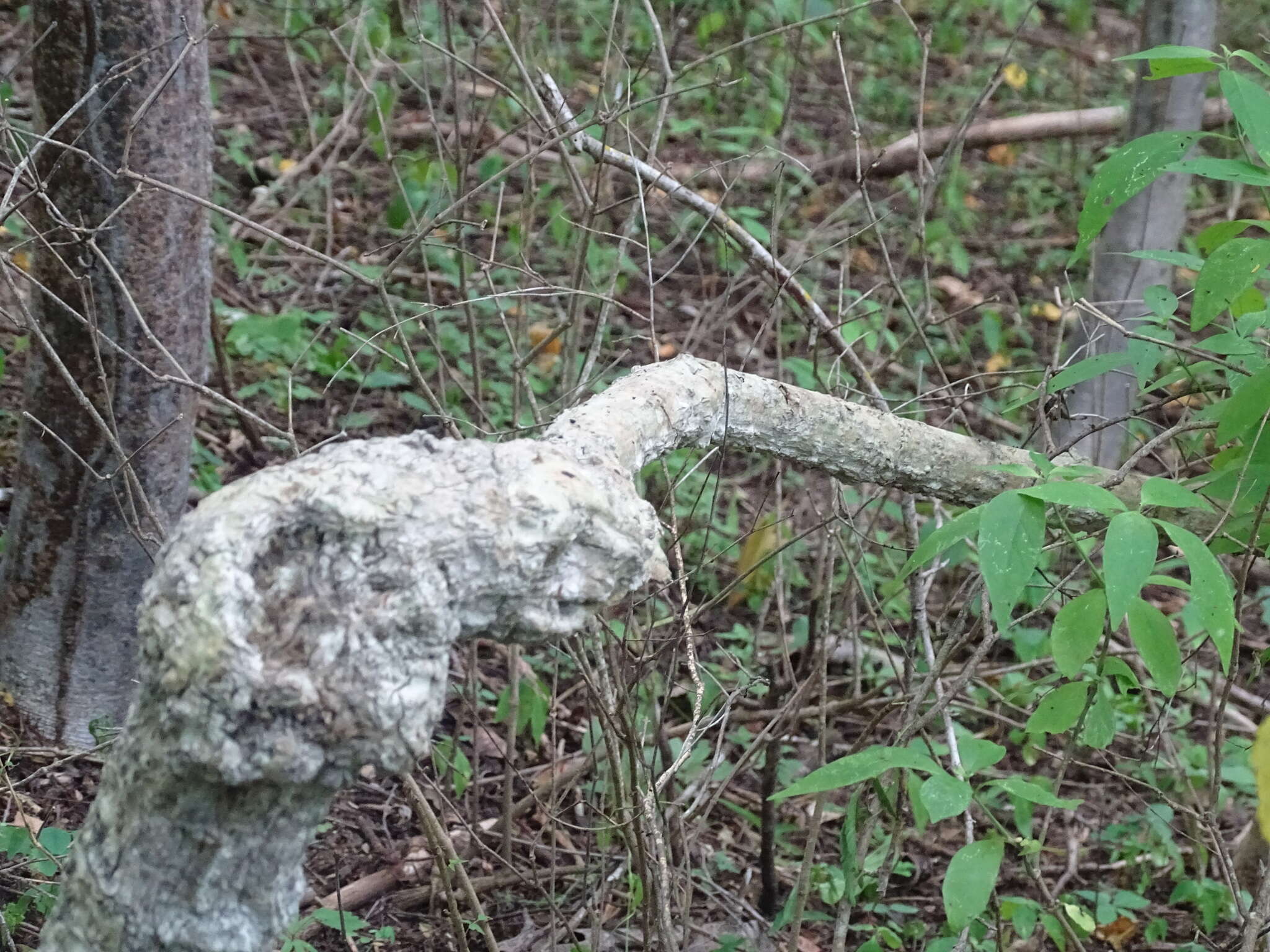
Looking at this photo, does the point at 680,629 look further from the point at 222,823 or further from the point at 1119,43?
the point at 1119,43

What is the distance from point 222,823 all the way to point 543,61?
269 centimetres

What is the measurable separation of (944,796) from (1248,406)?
2.46ft

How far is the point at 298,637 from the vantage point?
3.56 ft

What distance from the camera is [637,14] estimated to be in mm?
5957

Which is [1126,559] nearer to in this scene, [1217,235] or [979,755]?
[979,755]

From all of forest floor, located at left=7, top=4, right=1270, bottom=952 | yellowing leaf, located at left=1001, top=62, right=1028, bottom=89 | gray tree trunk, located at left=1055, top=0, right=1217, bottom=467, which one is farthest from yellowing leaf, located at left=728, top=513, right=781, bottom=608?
yellowing leaf, located at left=1001, top=62, right=1028, bottom=89

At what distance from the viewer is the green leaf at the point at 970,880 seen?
5.32 feet

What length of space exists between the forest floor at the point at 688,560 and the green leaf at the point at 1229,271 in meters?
0.62

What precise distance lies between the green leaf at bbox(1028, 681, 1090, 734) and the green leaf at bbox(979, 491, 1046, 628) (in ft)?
1.38

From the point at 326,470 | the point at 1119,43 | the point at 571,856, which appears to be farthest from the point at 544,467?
the point at 1119,43

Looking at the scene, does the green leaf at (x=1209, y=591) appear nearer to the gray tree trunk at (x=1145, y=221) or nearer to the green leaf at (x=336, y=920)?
the green leaf at (x=336, y=920)

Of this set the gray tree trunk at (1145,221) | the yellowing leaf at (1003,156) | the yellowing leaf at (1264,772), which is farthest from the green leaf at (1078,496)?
the yellowing leaf at (1003,156)

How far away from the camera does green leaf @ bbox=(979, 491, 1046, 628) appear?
147 centimetres

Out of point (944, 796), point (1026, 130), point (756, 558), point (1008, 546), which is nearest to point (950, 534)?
point (1008, 546)
